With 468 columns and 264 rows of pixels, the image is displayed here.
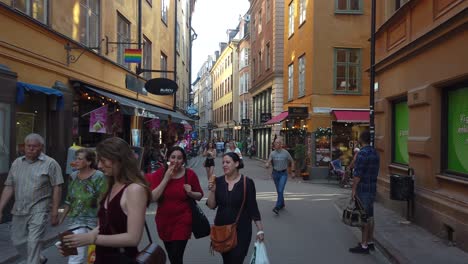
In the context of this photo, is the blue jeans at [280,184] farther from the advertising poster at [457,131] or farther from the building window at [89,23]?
the building window at [89,23]

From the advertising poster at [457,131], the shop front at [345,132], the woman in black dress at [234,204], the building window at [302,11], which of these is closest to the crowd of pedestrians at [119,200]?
the woman in black dress at [234,204]

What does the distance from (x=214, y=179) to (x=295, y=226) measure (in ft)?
16.5

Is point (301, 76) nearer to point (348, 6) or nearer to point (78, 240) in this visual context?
point (348, 6)

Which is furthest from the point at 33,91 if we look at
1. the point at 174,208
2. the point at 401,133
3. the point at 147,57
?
the point at 147,57

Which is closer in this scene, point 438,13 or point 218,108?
point 438,13

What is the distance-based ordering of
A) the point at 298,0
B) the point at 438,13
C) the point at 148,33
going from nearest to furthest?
the point at 438,13 → the point at 148,33 → the point at 298,0

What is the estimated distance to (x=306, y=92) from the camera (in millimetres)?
22156

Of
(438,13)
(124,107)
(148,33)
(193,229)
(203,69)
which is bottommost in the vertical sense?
(193,229)

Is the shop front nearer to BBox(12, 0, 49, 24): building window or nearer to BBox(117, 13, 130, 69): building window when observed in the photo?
BBox(117, 13, 130, 69): building window

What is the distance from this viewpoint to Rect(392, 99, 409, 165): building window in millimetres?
10487

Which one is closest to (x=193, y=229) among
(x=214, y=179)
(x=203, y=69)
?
(x=214, y=179)

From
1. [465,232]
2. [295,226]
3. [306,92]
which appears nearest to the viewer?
[465,232]

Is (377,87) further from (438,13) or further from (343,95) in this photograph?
(343,95)

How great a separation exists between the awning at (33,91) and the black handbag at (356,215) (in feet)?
20.3
